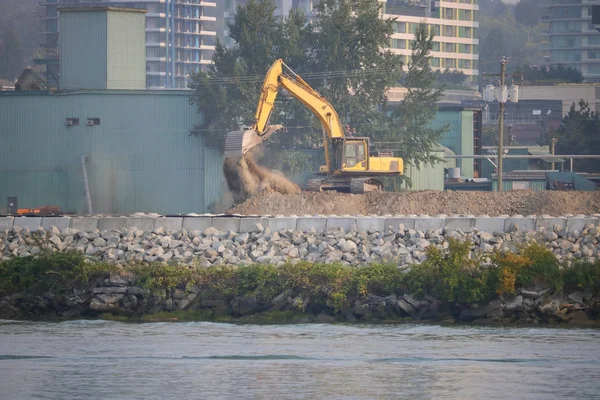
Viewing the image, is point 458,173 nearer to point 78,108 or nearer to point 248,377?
point 78,108

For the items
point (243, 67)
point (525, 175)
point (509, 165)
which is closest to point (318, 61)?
point (243, 67)

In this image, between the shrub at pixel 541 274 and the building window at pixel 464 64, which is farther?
the building window at pixel 464 64

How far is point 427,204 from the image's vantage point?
117ft

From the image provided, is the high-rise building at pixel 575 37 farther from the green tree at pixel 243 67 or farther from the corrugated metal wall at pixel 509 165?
the green tree at pixel 243 67

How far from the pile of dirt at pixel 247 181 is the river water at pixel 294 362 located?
14.5 meters

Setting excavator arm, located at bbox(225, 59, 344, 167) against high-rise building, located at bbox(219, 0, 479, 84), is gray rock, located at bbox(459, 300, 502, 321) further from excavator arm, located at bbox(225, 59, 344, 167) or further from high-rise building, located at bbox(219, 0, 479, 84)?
high-rise building, located at bbox(219, 0, 479, 84)

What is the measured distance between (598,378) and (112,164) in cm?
3404

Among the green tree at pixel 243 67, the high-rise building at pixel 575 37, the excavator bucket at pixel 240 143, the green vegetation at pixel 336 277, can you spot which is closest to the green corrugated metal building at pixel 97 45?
the green tree at pixel 243 67

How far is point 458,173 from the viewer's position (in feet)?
199

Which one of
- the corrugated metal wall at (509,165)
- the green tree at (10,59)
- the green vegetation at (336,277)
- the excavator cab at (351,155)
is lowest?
the green vegetation at (336,277)

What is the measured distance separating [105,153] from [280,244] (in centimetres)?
2492

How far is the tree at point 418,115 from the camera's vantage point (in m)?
53.0

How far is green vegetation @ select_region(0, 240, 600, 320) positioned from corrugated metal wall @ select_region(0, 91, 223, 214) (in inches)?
977

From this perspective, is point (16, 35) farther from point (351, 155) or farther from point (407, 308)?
point (407, 308)
